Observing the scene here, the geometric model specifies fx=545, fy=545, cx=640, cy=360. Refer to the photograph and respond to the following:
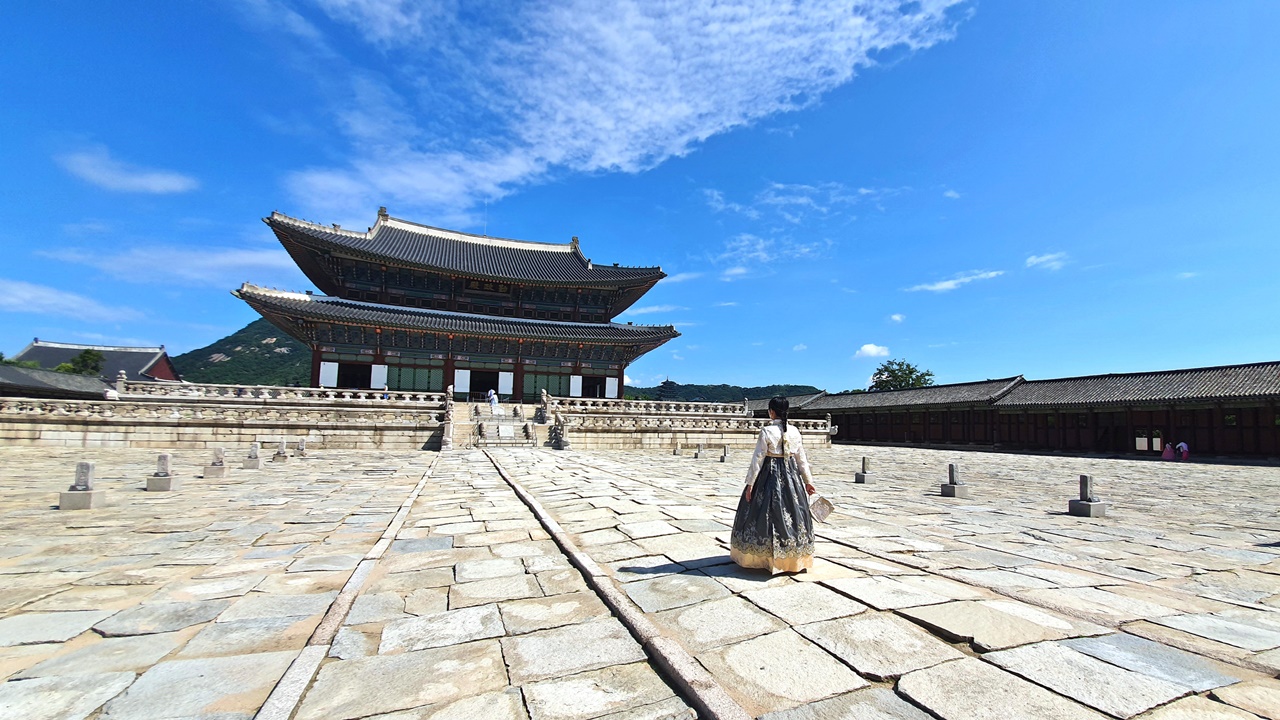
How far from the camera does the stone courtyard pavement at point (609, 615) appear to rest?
2.60m

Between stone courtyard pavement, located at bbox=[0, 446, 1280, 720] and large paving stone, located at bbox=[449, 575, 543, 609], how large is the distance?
33mm

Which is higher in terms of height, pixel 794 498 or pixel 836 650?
pixel 794 498

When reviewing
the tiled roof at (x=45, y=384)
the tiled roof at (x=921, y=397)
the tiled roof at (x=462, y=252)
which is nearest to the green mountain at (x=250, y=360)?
the tiled roof at (x=45, y=384)

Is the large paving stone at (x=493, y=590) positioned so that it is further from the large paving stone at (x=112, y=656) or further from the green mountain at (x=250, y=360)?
the green mountain at (x=250, y=360)

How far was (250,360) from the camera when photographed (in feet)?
257

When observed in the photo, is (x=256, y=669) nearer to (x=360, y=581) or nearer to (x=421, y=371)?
(x=360, y=581)

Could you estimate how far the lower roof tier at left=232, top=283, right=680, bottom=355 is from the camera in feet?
80.4

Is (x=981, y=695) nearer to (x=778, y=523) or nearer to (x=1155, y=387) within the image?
(x=778, y=523)

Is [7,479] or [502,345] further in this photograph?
[502,345]

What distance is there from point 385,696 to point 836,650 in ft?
7.75

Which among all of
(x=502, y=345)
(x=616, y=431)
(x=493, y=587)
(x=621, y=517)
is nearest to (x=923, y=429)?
(x=616, y=431)

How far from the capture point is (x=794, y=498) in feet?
13.9

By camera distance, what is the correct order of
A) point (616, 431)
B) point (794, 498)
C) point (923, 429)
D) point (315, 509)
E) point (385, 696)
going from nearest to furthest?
point (385, 696), point (794, 498), point (315, 509), point (616, 431), point (923, 429)

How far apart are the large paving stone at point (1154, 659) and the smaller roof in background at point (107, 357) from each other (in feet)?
173
